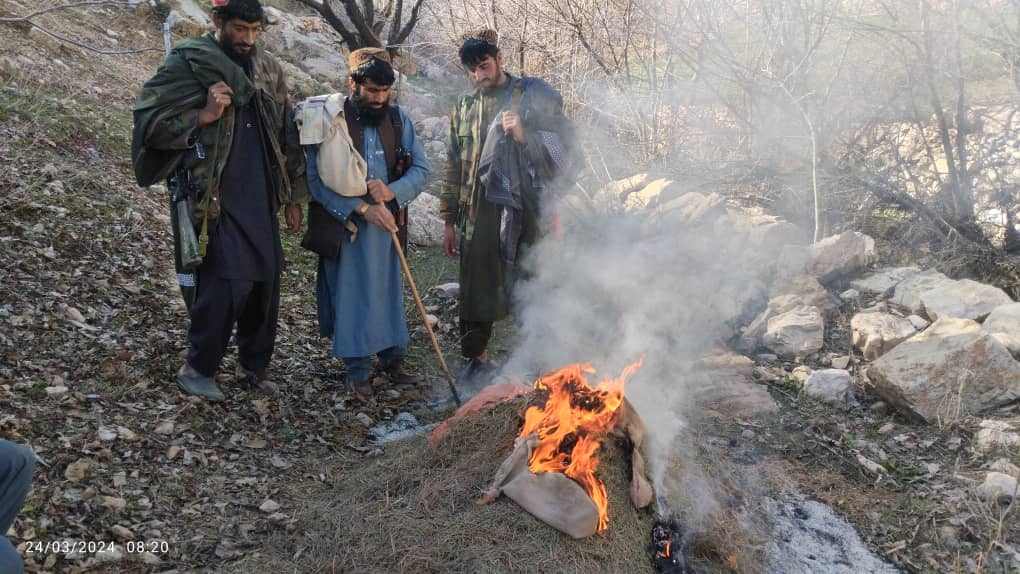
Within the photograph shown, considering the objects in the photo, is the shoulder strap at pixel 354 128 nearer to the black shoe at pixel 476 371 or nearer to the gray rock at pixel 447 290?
the black shoe at pixel 476 371

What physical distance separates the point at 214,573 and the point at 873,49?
6748mm

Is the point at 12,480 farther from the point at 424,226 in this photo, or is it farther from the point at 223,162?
the point at 424,226

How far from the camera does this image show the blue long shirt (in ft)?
14.3

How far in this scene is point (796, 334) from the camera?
530 centimetres

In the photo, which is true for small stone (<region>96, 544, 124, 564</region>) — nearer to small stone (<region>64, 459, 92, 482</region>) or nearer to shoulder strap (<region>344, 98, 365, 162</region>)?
small stone (<region>64, 459, 92, 482</region>)

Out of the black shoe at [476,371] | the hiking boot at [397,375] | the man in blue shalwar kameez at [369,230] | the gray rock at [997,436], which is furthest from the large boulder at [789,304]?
the man in blue shalwar kameez at [369,230]

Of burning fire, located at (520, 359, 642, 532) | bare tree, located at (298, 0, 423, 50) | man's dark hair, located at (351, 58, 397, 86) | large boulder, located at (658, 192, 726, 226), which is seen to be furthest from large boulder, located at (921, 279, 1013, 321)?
bare tree, located at (298, 0, 423, 50)

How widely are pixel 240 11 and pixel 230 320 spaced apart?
162cm

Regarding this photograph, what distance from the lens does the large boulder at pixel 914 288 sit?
17.8ft

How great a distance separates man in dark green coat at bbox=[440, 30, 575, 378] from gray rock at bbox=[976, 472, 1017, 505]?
9.10 feet

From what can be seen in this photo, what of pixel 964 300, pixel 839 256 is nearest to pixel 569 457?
pixel 964 300

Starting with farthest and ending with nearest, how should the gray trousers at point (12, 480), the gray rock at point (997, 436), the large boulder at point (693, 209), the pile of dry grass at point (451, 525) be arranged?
the large boulder at point (693, 209), the gray rock at point (997, 436), the pile of dry grass at point (451, 525), the gray trousers at point (12, 480)

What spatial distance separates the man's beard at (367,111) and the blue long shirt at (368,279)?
48 mm

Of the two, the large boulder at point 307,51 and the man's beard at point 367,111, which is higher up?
the man's beard at point 367,111
